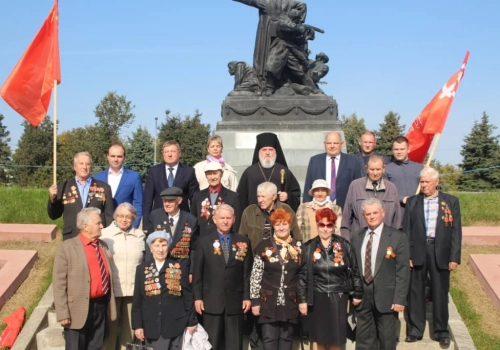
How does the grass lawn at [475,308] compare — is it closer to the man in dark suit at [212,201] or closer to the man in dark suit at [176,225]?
the man in dark suit at [212,201]

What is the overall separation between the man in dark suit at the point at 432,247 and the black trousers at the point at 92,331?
2.82 metres

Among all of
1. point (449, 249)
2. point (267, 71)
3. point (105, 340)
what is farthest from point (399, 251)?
point (267, 71)

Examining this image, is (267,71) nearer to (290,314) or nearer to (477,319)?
(477,319)

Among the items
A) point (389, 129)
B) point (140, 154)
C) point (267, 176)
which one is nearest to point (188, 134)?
point (140, 154)

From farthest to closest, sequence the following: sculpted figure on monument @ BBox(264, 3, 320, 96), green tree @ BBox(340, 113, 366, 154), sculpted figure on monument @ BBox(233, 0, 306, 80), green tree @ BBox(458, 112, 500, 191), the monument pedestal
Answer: green tree @ BBox(340, 113, 366, 154) < green tree @ BBox(458, 112, 500, 191) < sculpted figure on monument @ BBox(233, 0, 306, 80) < sculpted figure on monument @ BBox(264, 3, 320, 96) < the monument pedestal

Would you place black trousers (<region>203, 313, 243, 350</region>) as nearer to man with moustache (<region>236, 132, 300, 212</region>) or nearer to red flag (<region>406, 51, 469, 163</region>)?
man with moustache (<region>236, 132, 300, 212</region>)

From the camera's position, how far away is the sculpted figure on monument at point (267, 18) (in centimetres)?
1112

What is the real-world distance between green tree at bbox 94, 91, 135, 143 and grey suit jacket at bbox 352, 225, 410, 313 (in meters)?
37.9

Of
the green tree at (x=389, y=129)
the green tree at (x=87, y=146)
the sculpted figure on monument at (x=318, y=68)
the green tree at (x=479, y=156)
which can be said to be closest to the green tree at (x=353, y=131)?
the green tree at (x=389, y=129)

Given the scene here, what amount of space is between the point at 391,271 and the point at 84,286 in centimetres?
256

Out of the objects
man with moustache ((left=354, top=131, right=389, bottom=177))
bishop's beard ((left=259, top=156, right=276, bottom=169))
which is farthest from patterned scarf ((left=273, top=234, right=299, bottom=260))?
man with moustache ((left=354, top=131, right=389, bottom=177))

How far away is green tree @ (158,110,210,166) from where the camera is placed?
30.1 metres

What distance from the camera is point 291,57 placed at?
11156 mm

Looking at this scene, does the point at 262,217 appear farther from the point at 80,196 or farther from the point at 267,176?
the point at 80,196
